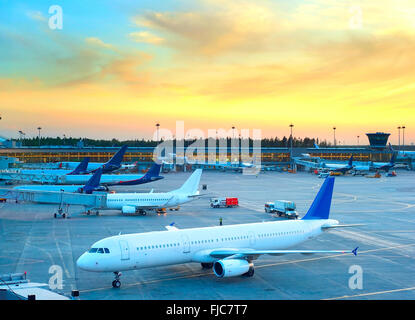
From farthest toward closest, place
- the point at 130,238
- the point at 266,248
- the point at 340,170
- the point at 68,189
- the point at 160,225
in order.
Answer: the point at 340,170
the point at 68,189
the point at 160,225
the point at 266,248
the point at 130,238

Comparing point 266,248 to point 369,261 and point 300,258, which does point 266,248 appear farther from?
point 369,261

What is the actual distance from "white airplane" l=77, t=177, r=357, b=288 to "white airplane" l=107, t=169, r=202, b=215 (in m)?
33.5

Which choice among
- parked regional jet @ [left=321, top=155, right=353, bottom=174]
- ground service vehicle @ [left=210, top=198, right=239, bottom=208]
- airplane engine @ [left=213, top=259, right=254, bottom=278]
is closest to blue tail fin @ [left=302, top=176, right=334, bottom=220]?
airplane engine @ [left=213, top=259, right=254, bottom=278]

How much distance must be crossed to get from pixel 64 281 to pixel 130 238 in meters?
6.31

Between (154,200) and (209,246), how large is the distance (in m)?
38.1

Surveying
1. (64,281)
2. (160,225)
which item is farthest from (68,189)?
(64,281)

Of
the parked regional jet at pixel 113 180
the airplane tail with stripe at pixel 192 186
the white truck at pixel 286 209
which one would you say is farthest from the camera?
the parked regional jet at pixel 113 180

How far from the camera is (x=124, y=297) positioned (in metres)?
30.9

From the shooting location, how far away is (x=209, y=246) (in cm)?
3616

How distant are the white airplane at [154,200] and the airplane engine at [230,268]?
3900 centimetres

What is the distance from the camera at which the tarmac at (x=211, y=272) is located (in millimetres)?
32406

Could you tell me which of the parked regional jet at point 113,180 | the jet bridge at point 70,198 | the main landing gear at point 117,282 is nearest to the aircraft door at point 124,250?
the main landing gear at point 117,282

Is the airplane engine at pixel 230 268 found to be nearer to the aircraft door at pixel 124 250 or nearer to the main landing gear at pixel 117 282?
the aircraft door at pixel 124 250

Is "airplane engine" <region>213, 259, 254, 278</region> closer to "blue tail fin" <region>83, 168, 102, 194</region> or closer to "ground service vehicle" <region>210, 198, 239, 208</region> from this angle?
"ground service vehicle" <region>210, 198, 239, 208</region>
